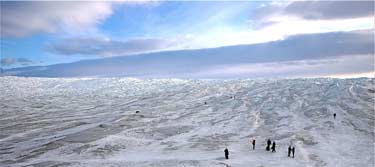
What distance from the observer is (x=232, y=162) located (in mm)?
44250

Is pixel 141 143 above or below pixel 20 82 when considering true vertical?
below

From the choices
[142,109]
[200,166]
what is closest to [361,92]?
[142,109]

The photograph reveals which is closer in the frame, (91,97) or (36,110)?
(36,110)

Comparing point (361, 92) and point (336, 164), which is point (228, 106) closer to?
point (361, 92)

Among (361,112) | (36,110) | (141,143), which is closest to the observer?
(141,143)

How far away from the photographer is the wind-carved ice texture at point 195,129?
48281mm

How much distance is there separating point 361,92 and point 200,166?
7559 centimetres

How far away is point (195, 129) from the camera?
69.3 meters

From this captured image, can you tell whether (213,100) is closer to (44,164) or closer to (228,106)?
(228,106)

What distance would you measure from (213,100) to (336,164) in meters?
65.8

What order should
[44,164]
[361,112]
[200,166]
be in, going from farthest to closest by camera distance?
[361,112] → [44,164] → [200,166]

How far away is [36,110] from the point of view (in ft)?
340

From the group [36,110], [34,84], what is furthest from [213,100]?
[34,84]

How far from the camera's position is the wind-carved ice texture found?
158 feet
